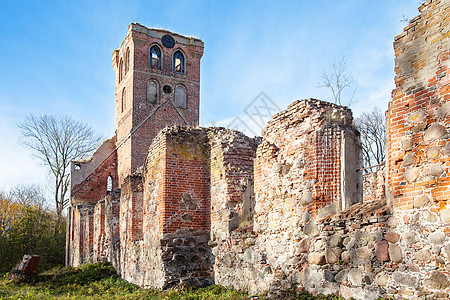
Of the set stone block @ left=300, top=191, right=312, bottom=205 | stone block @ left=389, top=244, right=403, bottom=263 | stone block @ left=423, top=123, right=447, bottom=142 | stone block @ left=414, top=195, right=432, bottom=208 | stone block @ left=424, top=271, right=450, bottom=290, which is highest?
stone block @ left=423, top=123, right=447, bottom=142

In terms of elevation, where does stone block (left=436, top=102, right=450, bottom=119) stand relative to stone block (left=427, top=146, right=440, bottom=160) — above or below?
above

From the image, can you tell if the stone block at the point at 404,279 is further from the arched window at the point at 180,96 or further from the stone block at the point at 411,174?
the arched window at the point at 180,96

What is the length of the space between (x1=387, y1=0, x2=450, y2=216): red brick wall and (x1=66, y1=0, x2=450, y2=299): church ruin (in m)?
0.01

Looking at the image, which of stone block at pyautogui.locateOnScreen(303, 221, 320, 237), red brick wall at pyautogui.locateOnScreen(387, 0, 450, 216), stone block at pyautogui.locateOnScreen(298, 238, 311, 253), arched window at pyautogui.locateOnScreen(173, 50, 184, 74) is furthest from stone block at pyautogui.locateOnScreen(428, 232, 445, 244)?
arched window at pyautogui.locateOnScreen(173, 50, 184, 74)

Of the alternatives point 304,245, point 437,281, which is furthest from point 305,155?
point 437,281

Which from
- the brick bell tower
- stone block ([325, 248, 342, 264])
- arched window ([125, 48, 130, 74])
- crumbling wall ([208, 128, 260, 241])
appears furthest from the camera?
arched window ([125, 48, 130, 74])

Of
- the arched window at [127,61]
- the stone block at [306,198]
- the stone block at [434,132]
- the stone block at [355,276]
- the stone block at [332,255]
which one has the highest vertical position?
the arched window at [127,61]

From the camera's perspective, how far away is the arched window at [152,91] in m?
26.9

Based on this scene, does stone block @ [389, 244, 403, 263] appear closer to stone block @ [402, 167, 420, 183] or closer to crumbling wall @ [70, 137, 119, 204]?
stone block @ [402, 167, 420, 183]

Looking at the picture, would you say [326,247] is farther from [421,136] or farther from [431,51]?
[431,51]

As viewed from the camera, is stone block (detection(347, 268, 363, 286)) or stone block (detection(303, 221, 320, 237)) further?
stone block (detection(303, 221, 320, 237))

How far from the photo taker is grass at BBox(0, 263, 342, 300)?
25.7 ft

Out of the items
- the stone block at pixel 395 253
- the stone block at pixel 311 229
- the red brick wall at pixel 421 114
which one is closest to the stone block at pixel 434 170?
the red brick wall at pixel 421 114

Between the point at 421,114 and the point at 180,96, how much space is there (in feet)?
77.6
